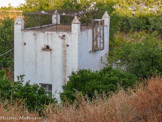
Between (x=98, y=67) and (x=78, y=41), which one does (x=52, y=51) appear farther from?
(x=98, y=67)

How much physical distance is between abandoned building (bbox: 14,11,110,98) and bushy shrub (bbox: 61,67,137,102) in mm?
2895

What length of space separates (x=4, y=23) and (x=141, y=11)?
16686 millimetres

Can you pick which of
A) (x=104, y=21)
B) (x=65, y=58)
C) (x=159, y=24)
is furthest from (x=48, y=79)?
(x=159, y=24)

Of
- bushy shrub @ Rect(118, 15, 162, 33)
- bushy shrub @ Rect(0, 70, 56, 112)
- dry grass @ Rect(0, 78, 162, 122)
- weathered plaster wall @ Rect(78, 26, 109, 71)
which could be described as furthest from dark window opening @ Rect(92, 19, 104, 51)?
bushy shrub @ Rect(118, 15, 162, 33)

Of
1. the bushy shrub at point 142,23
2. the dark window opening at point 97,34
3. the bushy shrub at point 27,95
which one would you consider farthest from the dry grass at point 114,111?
the bushy shrub at point 142,23

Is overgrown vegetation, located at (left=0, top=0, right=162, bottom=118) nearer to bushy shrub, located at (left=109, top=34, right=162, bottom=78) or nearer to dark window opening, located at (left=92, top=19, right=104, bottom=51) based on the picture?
bushy shrub, located at (left=109, top=34, right=162, bottom=78)

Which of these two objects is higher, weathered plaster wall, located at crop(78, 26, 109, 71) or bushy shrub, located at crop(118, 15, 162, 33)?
bushy shrub, located at crop(118, 15, 162, 33)

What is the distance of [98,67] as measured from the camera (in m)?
21.6

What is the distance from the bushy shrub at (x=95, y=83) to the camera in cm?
1423

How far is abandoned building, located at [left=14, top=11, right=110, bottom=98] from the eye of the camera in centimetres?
1864

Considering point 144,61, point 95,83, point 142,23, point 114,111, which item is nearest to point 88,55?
point 144,61

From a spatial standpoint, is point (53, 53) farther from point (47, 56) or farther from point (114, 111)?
point (114, 111)

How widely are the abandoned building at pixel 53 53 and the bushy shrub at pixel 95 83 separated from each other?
289cm

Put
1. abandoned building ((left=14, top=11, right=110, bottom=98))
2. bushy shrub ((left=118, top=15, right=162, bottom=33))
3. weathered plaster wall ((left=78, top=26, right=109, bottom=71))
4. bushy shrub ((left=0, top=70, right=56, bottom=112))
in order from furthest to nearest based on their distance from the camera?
bushy shrub ((left=118, top=15, right=162, bottom=33)) < weathered plaster wall ((left=78, top=26, right=109, bottom=71)) < abandoned building ((left=14, top=11, right=110, bottom=98)) < bushy shrub ((left=0, top=70, right=56, bottom=112))
